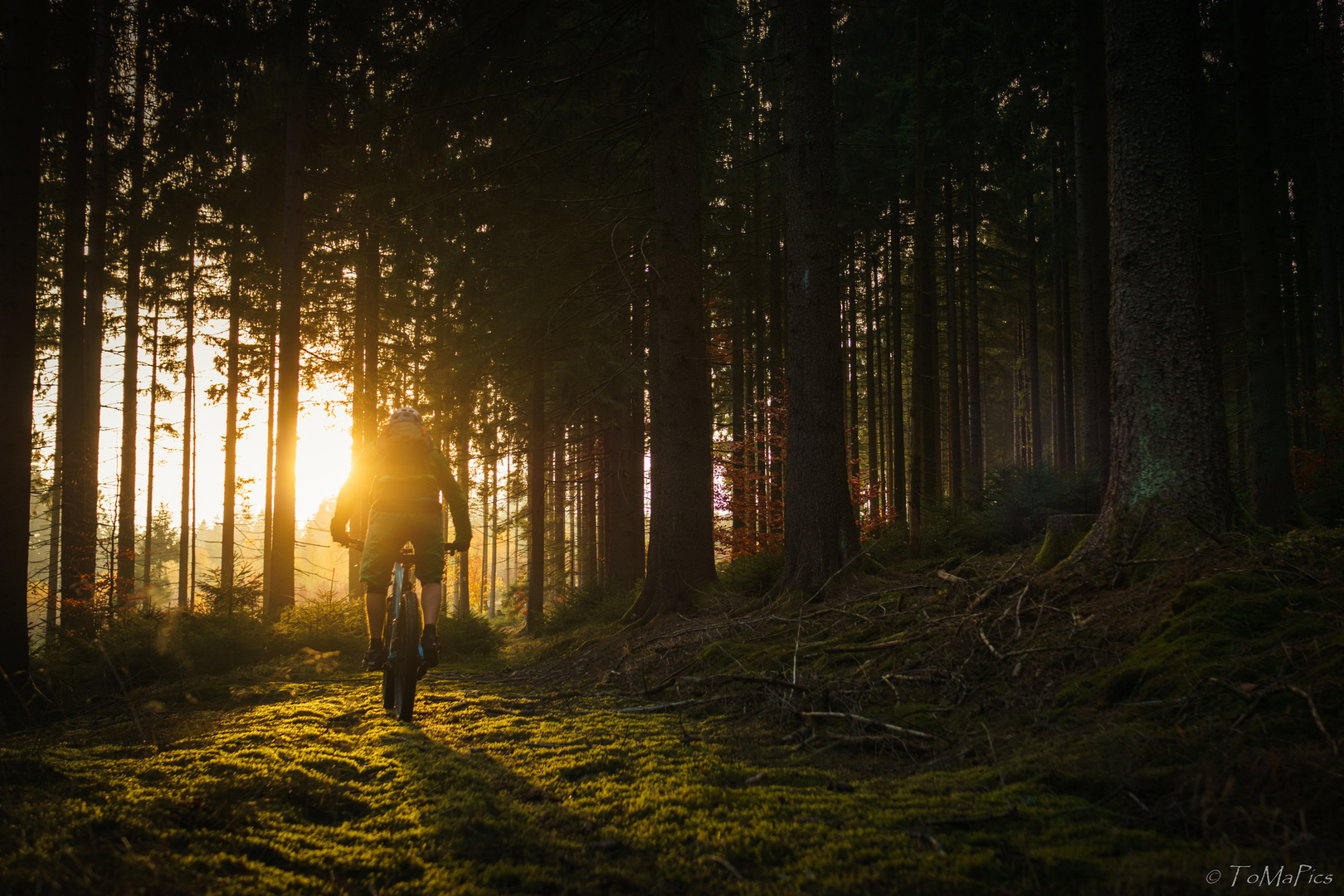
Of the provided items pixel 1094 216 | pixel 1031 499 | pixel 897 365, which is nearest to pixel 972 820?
pixel 1031 499

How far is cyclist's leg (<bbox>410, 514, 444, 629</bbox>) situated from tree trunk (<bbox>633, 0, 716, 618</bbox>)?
13.0ft

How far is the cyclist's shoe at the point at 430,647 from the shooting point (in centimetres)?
520

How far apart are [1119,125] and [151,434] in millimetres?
27652

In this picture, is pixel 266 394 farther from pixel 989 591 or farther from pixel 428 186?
pixel 989 591

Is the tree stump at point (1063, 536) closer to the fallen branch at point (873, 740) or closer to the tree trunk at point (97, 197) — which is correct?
the fallen branch at point (873, 740)

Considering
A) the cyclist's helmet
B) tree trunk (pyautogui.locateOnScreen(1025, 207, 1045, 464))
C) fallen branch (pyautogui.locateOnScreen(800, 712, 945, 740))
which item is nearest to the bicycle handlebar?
the cyclist's helmet

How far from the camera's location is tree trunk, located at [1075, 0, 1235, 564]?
482cm

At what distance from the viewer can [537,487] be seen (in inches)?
666

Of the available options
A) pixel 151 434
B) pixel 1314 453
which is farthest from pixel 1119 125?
pixel 151 434

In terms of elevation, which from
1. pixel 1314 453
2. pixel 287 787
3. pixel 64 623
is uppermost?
pixel 1314 453

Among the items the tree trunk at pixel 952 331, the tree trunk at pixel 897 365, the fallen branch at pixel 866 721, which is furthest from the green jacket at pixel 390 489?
the tree trunk at pixel 897 365

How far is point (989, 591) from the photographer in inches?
203

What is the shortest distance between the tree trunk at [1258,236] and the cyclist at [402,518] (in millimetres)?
11708

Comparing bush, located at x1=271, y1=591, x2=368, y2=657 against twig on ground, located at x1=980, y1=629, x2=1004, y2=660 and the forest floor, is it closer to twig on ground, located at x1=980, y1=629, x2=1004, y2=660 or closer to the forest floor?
the forest floor
